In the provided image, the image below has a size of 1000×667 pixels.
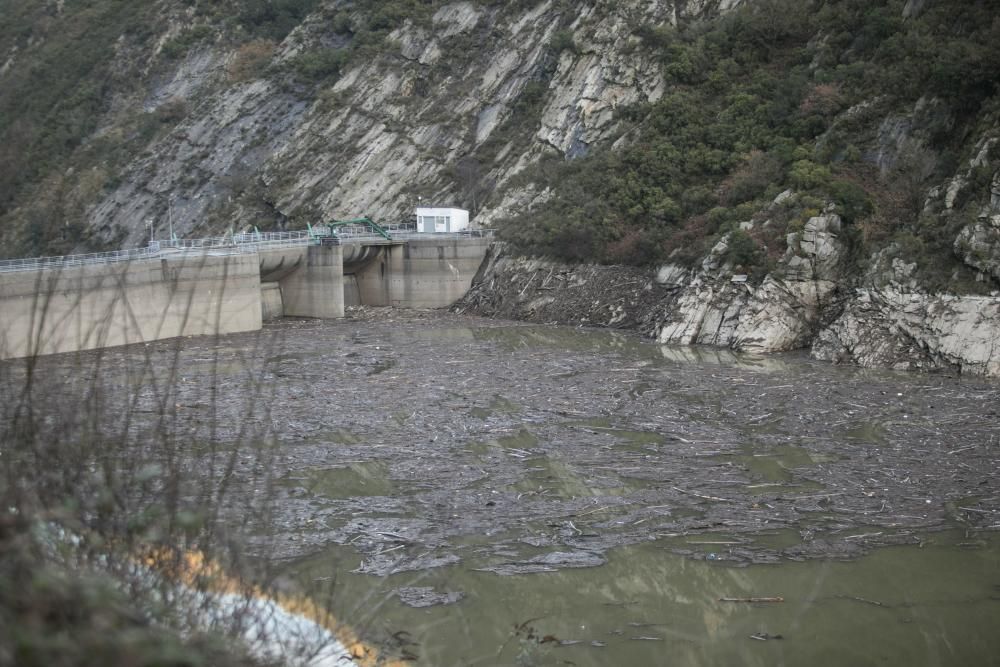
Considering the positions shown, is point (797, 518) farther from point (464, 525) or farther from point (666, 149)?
point (666, 149)

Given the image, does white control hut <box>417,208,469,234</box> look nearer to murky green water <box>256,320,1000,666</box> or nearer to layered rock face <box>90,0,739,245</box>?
layered rock face <box>90,0,739,245</box>

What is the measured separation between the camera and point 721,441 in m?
21.2

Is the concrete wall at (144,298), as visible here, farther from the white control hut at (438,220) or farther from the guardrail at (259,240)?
the white control hut at (438,220)

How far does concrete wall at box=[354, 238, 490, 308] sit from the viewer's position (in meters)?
49.9

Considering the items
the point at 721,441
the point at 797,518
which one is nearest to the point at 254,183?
the point at 721,441

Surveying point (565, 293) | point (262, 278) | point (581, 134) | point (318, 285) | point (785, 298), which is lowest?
point (565, 293)

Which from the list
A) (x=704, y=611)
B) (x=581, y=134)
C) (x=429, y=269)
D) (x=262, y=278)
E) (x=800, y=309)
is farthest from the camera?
(x=581, y=134)

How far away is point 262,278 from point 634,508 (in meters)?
33.4

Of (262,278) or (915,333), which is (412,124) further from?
(915,333)

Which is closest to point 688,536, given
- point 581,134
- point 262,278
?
point 262,278

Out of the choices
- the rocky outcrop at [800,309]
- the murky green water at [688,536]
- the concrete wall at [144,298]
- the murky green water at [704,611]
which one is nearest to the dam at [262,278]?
the concrete wall at [144,298]

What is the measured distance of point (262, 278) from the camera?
1831 inches

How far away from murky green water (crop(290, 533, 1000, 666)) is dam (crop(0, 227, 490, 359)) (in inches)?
963

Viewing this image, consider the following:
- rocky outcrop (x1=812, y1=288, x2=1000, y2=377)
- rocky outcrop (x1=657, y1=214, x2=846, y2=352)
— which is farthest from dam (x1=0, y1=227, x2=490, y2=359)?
rocky outcrop (x1=812, y1=288, x2=1000, y2=377)
